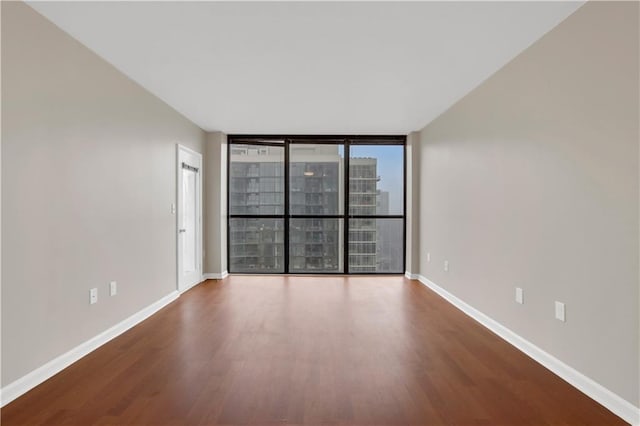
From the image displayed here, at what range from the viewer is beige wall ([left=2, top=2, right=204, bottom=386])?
205 centimetres

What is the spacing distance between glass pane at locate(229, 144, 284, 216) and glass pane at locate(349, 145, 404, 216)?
4.18 feet

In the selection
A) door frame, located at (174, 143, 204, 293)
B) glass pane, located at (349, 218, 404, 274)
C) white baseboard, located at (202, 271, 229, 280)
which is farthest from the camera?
glass pane, located at (349, 218, 404, 274)

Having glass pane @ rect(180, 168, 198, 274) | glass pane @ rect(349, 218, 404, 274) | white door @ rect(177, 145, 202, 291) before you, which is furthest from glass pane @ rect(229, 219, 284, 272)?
glass pane @ rect(349, 218, 404, 274)

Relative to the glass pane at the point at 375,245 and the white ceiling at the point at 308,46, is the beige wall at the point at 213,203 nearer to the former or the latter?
the white ceiling at the point at 308,46

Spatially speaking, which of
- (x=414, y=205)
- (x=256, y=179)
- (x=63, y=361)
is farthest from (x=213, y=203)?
(x=63, y=361)

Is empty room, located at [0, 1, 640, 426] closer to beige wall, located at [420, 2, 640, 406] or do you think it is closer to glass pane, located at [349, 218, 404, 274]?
beige wall, located at [420, 2, 640, 406]

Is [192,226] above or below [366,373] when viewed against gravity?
above

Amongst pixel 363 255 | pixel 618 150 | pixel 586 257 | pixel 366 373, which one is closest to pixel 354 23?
pixel 618 150

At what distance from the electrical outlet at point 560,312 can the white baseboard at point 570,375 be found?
29cm

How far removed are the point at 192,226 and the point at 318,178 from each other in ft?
7.29

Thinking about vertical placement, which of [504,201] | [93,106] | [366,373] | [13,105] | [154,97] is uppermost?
[154,97]

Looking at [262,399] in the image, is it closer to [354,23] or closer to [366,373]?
[366,373]

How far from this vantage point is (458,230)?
13.1 ft

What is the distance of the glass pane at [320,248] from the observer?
19.5 ft
